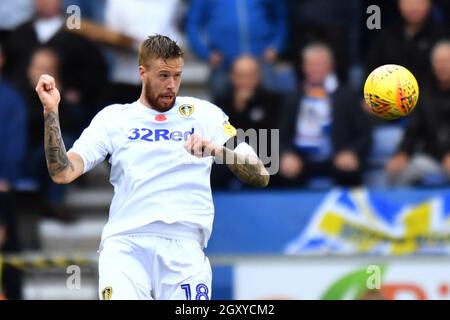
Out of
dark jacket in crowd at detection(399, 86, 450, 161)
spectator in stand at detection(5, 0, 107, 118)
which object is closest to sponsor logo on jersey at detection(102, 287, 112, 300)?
dark jacket in crowd at detection(399, 86, 450, 161)

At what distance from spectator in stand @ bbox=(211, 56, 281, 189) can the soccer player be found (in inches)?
192

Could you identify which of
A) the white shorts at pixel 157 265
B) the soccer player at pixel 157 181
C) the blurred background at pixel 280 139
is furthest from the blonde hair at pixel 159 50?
the blurred background at pixel 280 139

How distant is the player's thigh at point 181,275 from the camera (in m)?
8.45

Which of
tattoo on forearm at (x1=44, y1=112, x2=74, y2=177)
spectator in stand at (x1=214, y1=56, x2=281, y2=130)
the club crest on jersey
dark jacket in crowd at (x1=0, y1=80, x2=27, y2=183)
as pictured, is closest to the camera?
tattoo on forearm at (x1=44, y1=112, x2=74, y2=177)

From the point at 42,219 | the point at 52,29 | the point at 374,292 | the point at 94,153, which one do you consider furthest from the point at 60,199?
the point at 94,153

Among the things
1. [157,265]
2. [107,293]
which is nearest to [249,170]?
[157,265]

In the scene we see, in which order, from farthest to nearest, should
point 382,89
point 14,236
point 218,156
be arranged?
point 14,236
point 382,89
point 218,156

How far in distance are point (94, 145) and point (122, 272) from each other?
0.92 metres

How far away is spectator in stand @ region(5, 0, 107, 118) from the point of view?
1426 centimetres

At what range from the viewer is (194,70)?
15.2 m

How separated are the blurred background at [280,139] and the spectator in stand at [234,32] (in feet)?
0.06

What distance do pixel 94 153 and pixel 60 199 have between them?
600 cm

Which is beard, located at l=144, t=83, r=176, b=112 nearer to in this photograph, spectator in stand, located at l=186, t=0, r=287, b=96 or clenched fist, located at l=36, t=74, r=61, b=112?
clenched fist, located at l=36, t=74, r=61, b=112
